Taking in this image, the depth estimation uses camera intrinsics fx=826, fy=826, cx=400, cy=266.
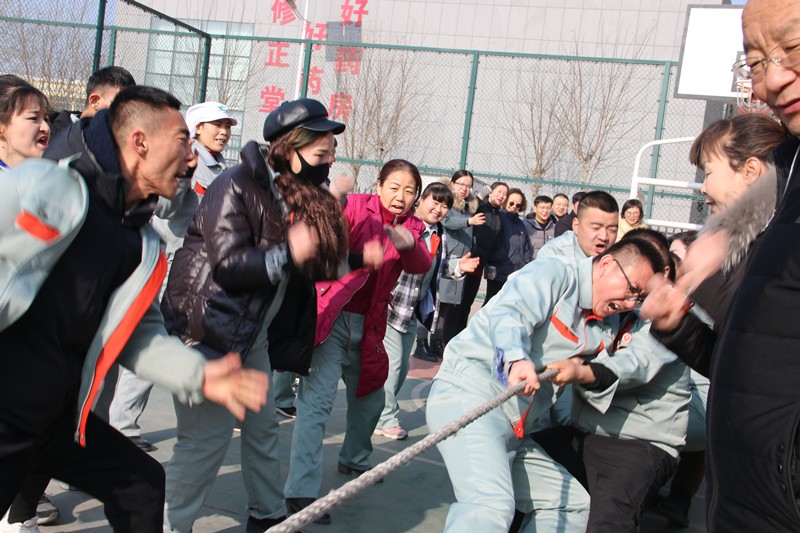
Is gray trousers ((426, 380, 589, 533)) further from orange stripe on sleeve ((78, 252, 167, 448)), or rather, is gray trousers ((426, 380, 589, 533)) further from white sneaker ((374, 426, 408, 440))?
white sneaker ((374, 426, 408, 440))

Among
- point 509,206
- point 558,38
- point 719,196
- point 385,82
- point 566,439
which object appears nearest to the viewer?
point 719,196

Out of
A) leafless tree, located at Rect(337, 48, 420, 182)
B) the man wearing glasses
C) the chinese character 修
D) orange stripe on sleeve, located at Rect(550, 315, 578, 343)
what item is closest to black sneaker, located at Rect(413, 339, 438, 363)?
the man wearing glasses

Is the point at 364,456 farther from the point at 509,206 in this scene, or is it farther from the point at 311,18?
the point at 311,18

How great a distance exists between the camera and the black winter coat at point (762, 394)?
1.68m

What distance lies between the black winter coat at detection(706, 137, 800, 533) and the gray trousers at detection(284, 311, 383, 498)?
2621 mm

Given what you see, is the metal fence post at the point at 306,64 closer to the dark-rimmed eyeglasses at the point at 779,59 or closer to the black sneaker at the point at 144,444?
the black sneaker at the point at 144,444

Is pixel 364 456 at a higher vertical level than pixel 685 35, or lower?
lower

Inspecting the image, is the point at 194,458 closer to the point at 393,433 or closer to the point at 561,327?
the point at 561,327

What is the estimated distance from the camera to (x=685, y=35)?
36.8 feet

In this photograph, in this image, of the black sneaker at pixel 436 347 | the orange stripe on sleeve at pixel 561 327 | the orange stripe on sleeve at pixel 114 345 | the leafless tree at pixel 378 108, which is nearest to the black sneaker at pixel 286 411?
the orange stripe on sleeve at pixel 561 327

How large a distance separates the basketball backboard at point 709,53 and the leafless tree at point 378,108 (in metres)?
6.84

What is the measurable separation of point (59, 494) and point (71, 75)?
965 cm

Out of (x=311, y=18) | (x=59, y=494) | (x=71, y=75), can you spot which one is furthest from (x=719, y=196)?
(x=311, y=18)

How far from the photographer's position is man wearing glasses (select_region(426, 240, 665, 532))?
3.27 meters
